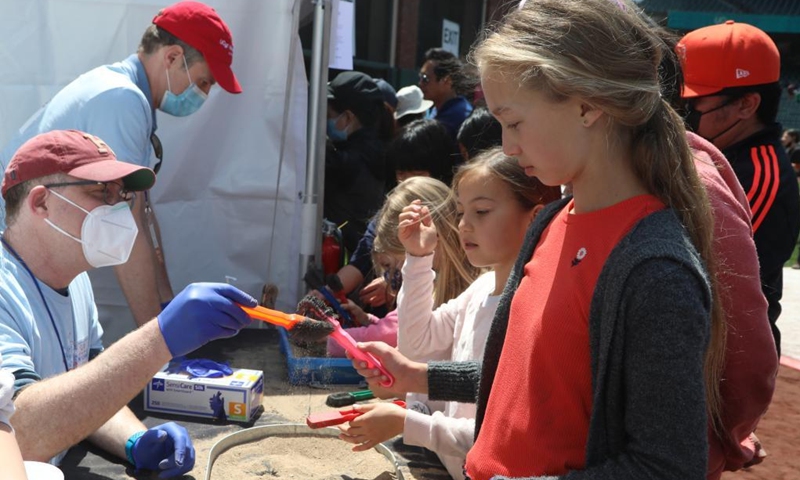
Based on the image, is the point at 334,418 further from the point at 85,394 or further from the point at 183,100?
the point at 183,100

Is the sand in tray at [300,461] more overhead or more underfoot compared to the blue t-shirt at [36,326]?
more underfoot

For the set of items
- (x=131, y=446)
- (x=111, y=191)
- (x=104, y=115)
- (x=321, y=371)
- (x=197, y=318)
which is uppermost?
(x=104, y=115)

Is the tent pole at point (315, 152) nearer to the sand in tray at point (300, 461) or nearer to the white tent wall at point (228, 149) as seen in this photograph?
the white tent wall at point (228, 149)

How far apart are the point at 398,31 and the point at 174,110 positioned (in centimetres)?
910

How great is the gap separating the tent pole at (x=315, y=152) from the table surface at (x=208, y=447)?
79 cm

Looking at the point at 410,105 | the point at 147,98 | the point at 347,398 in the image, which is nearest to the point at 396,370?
the point at 347,398

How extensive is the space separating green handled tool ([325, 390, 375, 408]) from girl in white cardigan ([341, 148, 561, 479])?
0.42 m

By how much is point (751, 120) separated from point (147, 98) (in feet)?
7.70

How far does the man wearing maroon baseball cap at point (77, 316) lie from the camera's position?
167 cm

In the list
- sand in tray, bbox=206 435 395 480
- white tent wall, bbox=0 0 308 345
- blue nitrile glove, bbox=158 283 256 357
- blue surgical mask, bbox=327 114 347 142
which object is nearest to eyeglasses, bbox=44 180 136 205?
blue nitrile glove, bbox=158 283 256 357

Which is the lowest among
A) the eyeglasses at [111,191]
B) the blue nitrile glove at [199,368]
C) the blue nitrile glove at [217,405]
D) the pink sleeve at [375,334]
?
the blue nitrile glove at [217,405]

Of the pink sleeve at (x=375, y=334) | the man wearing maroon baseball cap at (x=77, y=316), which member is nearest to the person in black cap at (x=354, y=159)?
the pink sleeve at (x=375, y=334)

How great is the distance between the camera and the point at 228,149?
12.6ft

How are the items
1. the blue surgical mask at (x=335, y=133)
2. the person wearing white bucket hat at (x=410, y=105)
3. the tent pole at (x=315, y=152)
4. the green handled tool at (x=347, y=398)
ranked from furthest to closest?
the person wearing white bucket hat at (x=410, y=105) → the blue surgical mask at (x=335, y=133) → the tent pole at (x=315, y=152) → the green handled tool at (x=347, y=398)
